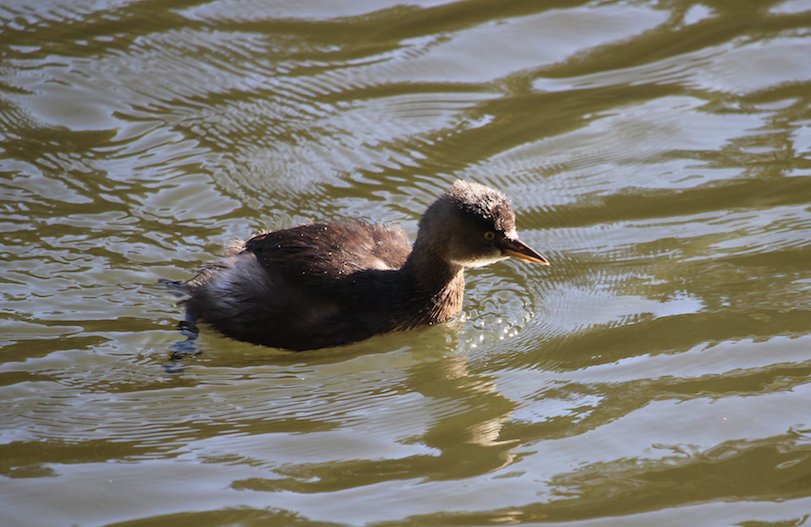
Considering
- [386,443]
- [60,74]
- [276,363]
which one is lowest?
[386,443]

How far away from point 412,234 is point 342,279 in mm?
1254

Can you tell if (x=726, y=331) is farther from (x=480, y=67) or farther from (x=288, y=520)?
(x=480, y=67)

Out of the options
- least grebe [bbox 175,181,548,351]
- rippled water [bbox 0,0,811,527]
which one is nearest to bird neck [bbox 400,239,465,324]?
least grebe [bbox 175,181,548,351]

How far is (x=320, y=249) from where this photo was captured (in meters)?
5.14

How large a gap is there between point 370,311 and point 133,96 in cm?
352

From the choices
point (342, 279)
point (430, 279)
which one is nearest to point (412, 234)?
point (430, 279)

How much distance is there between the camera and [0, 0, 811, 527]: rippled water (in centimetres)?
374

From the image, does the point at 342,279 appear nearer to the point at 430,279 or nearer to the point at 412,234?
the point at 430,279

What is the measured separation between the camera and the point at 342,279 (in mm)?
5062

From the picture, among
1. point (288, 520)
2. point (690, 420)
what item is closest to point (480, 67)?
point (690, 420)

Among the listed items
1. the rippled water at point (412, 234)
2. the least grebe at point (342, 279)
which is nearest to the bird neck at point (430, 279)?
the least grebe at point (342, 279)

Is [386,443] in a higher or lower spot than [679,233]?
lower

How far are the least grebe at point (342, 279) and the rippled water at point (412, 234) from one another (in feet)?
0.50

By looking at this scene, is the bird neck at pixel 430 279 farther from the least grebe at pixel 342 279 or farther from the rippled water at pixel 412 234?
the rippled water at pixel 412 234
